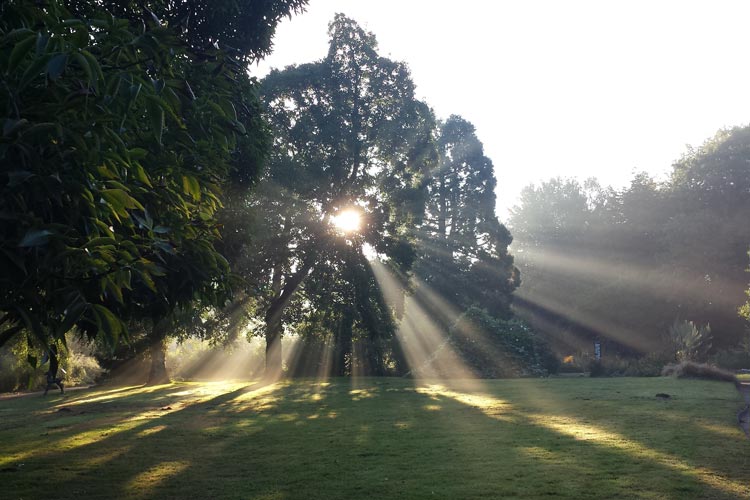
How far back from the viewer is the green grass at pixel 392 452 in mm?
7207

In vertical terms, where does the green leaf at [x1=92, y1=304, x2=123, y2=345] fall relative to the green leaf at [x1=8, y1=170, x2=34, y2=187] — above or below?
below

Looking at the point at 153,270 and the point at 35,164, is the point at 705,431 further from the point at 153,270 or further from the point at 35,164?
the point at 35,164

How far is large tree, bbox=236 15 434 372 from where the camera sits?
116 feet

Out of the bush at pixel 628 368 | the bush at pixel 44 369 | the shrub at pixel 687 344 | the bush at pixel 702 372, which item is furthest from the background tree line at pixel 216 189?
the bush at pixel 702 372

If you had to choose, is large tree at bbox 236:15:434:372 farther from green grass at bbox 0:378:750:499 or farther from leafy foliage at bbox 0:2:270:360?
leafy foliage at bbox 0:2:270:360

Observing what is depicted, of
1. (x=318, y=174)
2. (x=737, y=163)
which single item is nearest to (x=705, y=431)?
(x=318, y=174)

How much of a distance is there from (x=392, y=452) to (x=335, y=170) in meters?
27.5

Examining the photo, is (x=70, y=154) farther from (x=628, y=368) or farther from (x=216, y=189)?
(x=628, y=368)

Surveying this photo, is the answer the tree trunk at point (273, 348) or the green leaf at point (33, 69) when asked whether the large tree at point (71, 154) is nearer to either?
the green leaf at point (33, 69)

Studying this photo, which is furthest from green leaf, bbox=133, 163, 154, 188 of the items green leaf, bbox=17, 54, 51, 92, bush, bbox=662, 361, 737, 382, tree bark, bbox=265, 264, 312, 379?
tree bark, bbox=265, 264, 312, 379

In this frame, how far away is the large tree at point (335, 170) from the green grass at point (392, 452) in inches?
738

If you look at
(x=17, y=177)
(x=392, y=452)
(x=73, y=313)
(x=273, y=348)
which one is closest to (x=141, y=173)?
(x=17, y=177)

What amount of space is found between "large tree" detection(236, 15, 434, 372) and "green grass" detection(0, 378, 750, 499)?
61.5 feet

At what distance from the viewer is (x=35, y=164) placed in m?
4.37
